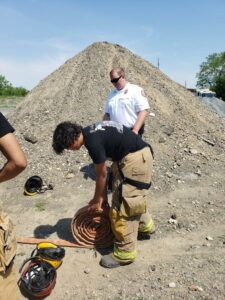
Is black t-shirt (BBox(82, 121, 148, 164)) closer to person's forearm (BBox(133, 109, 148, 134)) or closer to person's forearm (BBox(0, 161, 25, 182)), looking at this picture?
person's forearm (BBox(133, 109, 148, 134))

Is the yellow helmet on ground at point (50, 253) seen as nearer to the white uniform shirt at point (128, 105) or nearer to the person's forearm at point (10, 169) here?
the person's forearm at point (10, 169)

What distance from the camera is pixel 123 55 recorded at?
11.1 metres

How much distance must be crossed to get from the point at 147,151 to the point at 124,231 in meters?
0.96

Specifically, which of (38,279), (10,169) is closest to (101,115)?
(38,279)

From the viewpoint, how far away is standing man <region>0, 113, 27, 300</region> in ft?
7.76

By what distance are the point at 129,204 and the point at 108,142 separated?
76 cm

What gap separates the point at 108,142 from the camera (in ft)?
13.2

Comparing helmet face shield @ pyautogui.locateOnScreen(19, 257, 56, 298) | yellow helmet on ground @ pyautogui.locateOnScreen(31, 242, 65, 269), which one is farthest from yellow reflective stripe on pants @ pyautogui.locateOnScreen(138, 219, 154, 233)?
helmet face shield @ pyautogui.locateOnScreen(19, 257, 56, 298)

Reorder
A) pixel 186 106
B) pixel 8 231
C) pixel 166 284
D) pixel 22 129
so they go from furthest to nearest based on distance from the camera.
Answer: pixel 186 106 → pixel 22 129 → pixel 166 284 → pixel 8 231

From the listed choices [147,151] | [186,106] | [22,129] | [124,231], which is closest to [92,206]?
[124,231]

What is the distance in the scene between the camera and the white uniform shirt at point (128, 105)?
18.9ft

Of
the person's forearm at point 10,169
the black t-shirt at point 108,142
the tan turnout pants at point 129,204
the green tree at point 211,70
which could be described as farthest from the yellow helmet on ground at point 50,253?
the green tree at point 211,70

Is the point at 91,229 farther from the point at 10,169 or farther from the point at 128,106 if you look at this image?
the point at 10,169

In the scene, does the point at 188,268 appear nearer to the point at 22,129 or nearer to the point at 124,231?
the point at 124,231
